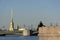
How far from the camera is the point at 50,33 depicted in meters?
8.52

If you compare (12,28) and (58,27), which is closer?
(58,27)

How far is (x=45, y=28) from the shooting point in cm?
859

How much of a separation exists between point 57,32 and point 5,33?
431 feet

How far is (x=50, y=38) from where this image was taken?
8562mm

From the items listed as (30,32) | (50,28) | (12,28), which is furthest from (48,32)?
(12,28)

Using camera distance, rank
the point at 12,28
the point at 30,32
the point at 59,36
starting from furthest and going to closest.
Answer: the point at 12,28 < the point at 30,32 < the point at 59,36

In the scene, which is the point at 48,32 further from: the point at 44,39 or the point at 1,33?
the point at 1,33

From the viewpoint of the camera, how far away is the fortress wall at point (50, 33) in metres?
8.38

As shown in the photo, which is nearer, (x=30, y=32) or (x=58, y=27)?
(x=58, y=27)

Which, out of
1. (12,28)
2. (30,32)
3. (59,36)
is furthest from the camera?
(12,28)

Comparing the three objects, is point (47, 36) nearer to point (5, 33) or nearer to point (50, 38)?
point (50, 38)

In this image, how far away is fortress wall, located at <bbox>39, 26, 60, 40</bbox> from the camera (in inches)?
330

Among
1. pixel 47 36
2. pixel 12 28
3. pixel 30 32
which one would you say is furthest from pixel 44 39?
pixel 12 28

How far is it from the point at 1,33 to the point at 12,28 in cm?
607
